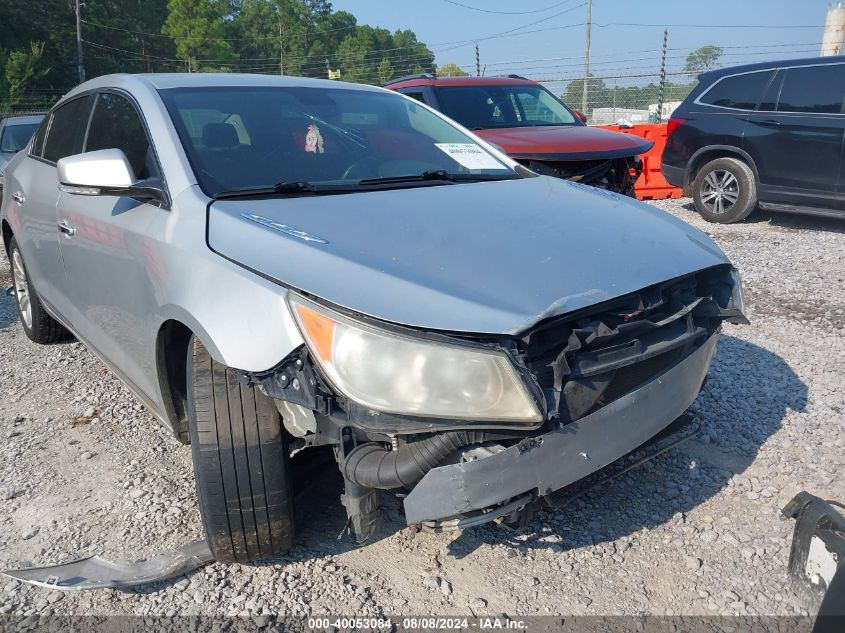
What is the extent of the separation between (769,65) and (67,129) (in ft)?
24.9

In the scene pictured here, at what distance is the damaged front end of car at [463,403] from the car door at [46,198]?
221cm

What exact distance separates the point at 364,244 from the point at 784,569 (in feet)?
5.90

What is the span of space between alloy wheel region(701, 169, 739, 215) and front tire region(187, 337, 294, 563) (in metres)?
7.73

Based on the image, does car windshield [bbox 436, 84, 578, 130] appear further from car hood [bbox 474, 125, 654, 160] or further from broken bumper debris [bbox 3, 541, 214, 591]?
broken bumper debris [bbox 3, 541, 214, 591]

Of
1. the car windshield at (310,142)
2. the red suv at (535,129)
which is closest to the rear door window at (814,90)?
the red suv at (535,129)

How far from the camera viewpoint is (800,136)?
7.68 m

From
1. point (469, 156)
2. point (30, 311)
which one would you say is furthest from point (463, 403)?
point (30, 311)

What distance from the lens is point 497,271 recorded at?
2039 millimetres

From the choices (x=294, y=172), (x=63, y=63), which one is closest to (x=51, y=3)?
(x=63, y=63)

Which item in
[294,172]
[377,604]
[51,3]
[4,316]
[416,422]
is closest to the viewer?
[416,422]

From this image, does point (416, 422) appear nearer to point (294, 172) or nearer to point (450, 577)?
point (450, 577)

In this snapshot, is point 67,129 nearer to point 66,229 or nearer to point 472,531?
point 66,229

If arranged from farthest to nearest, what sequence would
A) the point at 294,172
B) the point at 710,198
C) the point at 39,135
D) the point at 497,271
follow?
the point at 710,198, the point at 39,135, the point at 294,172, the point at 497,271

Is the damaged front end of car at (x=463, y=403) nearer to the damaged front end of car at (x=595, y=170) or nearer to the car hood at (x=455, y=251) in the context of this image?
the car hood at (x=455, y=251)
